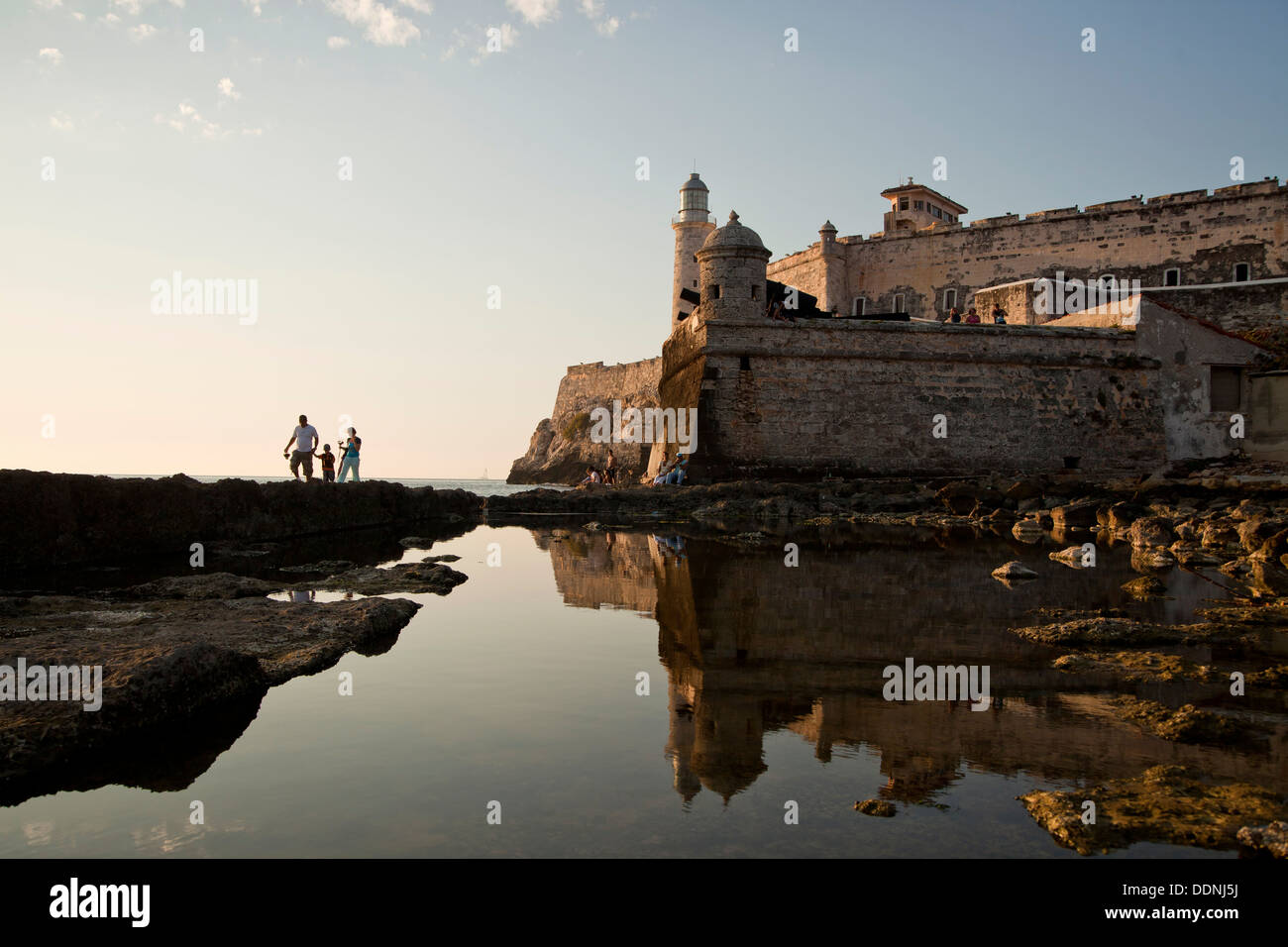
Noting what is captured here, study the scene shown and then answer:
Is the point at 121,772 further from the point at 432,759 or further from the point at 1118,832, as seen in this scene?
the point at 1118,832

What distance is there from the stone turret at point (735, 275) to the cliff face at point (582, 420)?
90.3ft

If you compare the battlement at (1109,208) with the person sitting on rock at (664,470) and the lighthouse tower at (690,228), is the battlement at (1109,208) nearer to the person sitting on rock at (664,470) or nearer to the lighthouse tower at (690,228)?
the lighthouse tower at (690,228)

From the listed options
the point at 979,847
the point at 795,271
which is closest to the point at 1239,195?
the point at 795,271

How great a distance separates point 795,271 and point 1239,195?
15.6 m

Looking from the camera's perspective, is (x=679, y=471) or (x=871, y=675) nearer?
(x=871, y=675)

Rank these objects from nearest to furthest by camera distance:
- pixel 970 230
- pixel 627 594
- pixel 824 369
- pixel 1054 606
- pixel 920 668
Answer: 1. pixel 920 668
2. pixel 1054 606
3. pixel 627 594
4. pixel 824 369
5. pixel 970 230

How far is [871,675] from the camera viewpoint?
14.4 feet

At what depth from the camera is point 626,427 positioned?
173 ft

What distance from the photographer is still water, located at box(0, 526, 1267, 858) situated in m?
2.57

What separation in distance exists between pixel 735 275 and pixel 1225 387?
11.8 metres

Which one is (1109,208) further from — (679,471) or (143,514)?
(143,514)

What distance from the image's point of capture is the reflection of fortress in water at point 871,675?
3.20 meters

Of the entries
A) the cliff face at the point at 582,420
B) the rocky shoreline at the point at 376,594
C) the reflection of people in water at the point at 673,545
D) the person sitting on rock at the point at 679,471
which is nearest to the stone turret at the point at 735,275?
the person sitting on rock at the point at 679,471

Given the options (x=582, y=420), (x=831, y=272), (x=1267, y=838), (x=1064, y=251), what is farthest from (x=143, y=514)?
(x=582, y=420)
